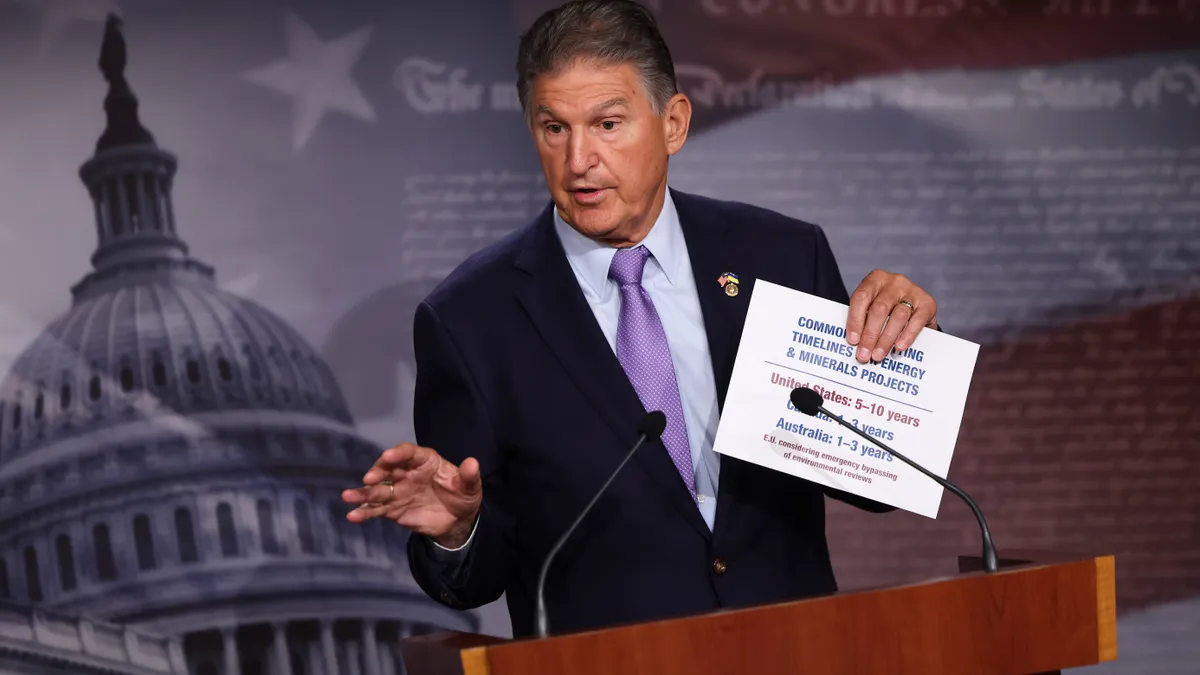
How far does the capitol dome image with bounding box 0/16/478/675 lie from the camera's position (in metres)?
3.81

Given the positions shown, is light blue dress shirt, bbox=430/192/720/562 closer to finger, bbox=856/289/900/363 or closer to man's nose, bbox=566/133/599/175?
man's nose, bbox=566/133/599/175

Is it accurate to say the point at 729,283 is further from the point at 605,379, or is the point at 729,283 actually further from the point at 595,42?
the point at 595,42

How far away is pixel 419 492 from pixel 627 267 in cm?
60

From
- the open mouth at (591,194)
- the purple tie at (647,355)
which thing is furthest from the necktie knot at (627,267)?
the open mouth at (591,194)

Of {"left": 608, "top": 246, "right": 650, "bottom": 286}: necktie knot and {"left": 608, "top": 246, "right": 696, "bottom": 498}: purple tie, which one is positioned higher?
{"left": 608, "top": 246, "right": 650, "bottom": 286}: necktie knot

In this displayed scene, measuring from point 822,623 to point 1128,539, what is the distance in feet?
9.93

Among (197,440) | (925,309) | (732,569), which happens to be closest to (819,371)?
(925,309)

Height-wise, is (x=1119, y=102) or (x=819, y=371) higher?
(x=1119, y=102)

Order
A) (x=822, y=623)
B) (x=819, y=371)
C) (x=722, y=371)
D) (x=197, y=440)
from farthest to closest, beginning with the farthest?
(x=197, y=440) → (x=722, y=371) → (x=819, y=371) → (x=822, y=623)

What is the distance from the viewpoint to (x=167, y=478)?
12.5ft

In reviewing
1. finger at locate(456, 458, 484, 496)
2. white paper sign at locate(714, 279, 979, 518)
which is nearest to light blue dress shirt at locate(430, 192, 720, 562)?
white paper sign at locate(714, 279, 979, 518)

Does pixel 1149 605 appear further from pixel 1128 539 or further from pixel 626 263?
pixel 626 263

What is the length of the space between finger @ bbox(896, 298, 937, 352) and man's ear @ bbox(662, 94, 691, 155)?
544 millimetres

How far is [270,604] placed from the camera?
12.7ft
